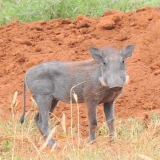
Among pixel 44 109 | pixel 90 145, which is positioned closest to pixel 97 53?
pixel 44 109

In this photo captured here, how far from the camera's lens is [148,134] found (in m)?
7.21

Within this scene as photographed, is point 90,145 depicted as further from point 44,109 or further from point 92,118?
point 44,109

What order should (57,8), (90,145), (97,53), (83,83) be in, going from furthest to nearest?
1. (57,8)
2. (83,83)
3. (97,53)
4. (90,145)

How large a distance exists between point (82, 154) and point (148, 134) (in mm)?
1254

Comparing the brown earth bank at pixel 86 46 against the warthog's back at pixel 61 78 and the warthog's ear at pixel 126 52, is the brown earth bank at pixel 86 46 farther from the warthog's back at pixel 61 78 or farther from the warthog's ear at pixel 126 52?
the warthog's ear at pixel 126 52

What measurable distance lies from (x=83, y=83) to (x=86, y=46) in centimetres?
260

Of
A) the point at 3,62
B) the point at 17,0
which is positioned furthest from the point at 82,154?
the point at 17,0

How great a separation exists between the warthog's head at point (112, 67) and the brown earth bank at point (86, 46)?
4.87 feet

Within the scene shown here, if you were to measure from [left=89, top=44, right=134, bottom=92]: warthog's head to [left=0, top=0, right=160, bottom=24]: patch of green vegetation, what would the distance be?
3.92m

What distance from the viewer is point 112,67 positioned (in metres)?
7.46

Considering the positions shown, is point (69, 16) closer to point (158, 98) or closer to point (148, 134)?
point (158, 98)

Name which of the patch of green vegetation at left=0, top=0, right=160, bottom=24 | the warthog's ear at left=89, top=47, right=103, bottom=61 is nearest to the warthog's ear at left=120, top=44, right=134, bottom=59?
the warthog's ear at left=89, top=47, right=103, bottom=61

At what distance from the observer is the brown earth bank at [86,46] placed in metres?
9.27

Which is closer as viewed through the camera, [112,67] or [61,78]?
[112,67]
